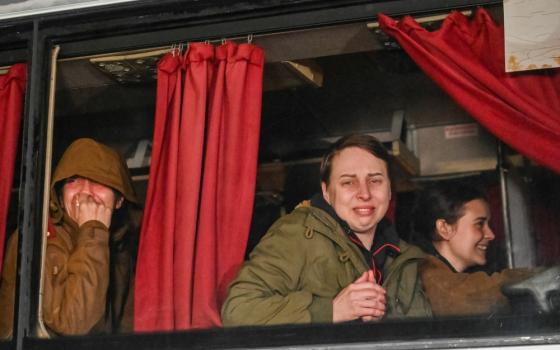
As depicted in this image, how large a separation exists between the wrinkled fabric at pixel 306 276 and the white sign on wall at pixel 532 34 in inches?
25.8

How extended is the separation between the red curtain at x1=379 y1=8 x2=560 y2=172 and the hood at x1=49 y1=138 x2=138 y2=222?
998 millimetres

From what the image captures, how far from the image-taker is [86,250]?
3357 mm

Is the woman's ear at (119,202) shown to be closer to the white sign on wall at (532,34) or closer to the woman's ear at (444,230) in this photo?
the woman's ear at (444,230)

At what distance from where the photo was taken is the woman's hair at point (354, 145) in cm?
336

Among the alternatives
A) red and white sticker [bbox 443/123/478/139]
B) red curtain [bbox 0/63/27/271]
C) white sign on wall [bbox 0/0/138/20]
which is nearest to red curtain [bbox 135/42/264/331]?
white sign on wall [bbox 0/0/138/20]

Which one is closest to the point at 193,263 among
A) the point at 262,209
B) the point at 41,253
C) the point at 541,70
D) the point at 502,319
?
the point at 262,209

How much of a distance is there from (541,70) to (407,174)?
2.10 feet

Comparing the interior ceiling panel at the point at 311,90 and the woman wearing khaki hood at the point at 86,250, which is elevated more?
the interior ceiling panel at the point at 311,90

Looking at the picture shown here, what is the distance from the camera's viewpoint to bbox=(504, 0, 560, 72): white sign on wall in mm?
3123

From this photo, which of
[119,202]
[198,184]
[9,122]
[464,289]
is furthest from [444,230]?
[9,122]

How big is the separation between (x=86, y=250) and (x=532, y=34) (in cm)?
153

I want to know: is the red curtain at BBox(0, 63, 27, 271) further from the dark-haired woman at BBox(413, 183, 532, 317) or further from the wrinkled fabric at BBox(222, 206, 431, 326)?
the dark-haired woman at BBox(413, 183, 532, 317)

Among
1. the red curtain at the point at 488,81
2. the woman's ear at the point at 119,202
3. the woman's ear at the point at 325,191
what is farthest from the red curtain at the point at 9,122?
the red curtain at the point at 488,81

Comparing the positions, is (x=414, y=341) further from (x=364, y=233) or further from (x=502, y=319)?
(x=364, y=233)
